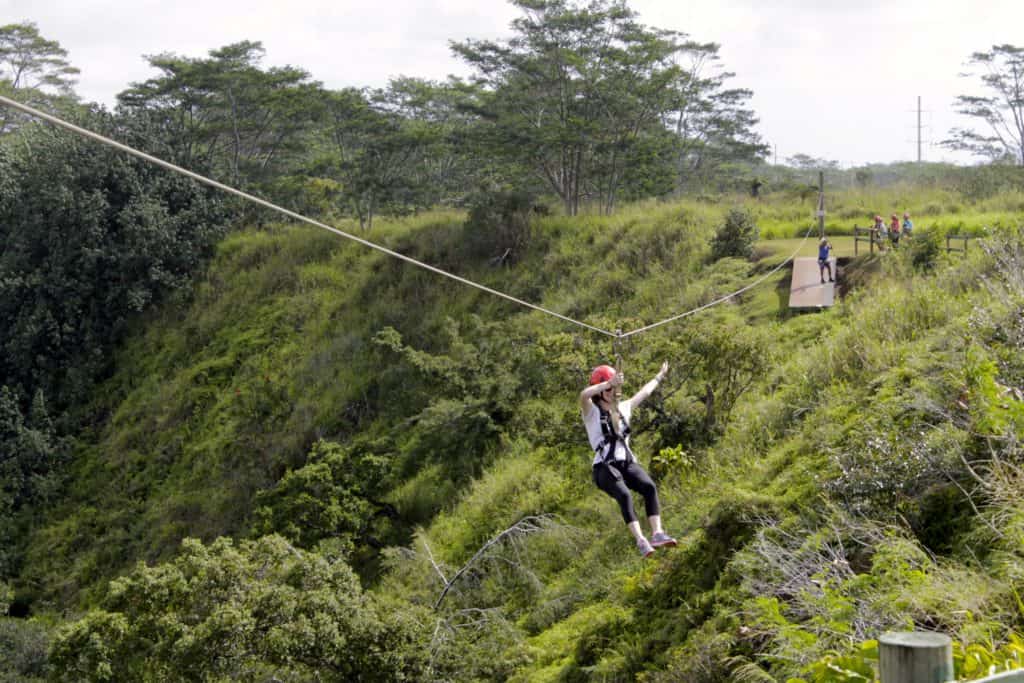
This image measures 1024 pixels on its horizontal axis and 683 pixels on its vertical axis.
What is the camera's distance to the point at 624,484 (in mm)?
7105

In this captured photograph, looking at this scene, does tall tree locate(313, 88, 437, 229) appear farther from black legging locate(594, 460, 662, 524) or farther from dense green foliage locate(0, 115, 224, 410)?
black legging locate(594, 460, 662, 524)

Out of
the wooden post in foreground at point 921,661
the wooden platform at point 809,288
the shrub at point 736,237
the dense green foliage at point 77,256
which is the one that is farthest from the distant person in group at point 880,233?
the dense green foliage at point 77,256

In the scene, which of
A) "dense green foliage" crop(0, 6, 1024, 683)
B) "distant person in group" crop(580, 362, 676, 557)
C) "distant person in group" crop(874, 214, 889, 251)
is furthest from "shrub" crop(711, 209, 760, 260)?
"distant person in group" crop(580, 362, 676, 557)

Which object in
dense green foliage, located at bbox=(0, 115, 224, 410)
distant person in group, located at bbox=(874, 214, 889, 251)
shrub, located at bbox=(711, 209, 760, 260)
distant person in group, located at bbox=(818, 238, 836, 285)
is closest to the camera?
distant person in group, located at bbox=(818, 238, 836, 285)

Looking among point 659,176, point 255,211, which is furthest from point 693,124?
point 255,211

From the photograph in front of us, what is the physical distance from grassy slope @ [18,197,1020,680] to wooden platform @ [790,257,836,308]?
39cm

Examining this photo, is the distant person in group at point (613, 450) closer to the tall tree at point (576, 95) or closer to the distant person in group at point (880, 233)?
the distant person in group at point (880, 233)

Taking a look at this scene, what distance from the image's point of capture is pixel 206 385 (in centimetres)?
2791

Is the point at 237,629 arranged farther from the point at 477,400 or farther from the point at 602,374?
the point at 477,400

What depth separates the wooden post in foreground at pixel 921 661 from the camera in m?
2.31

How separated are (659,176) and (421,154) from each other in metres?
8.73

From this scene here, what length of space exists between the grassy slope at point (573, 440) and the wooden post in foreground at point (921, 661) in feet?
8.57

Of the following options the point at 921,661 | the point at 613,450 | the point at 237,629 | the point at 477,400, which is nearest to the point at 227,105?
the point at 477,400

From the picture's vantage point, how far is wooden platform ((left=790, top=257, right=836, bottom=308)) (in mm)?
18078
